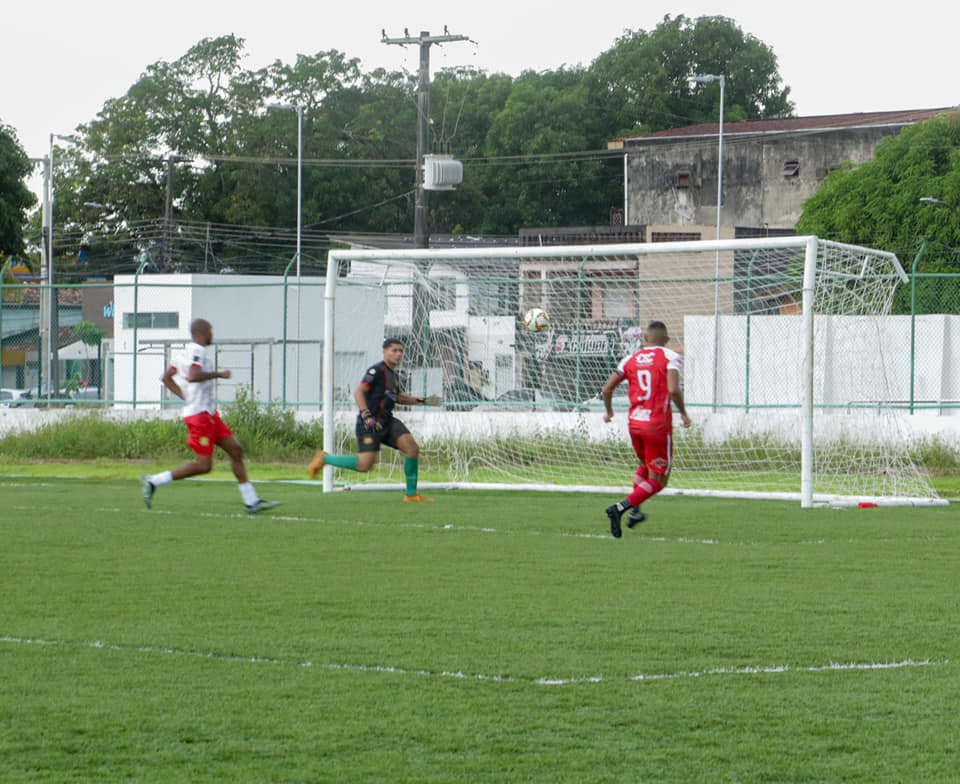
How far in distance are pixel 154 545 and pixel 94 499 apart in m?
5.11

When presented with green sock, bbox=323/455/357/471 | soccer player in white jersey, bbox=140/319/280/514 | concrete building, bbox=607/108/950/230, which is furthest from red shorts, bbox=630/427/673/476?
concrete building, bbox=607/108/950/230

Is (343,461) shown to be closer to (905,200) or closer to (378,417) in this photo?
(378,417)

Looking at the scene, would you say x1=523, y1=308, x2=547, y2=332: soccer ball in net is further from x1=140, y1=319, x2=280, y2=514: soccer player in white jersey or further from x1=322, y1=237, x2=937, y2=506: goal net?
x1=140, y1=319, x2=280, y2=514: soccer player in white jersey

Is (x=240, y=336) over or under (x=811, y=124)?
under

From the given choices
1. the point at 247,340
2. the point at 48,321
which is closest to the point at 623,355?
the point at 247,340

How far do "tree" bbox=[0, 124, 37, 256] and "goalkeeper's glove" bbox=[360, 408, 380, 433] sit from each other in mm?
27117

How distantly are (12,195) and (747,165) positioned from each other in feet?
124

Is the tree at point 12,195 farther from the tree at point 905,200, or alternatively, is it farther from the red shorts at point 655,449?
the red shorts at point 655,449

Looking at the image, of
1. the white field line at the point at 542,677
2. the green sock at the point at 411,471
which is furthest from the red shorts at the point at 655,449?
the white field line at the point at 542,677

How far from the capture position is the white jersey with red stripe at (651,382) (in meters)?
12.5

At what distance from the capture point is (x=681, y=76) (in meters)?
82.3

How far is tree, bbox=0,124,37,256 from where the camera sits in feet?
128

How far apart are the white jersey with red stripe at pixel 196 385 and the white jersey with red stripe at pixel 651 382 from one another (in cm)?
417

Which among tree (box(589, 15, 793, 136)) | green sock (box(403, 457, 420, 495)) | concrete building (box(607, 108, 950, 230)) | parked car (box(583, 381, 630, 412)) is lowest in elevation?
green sock (box(403, 457, 420, 495))
